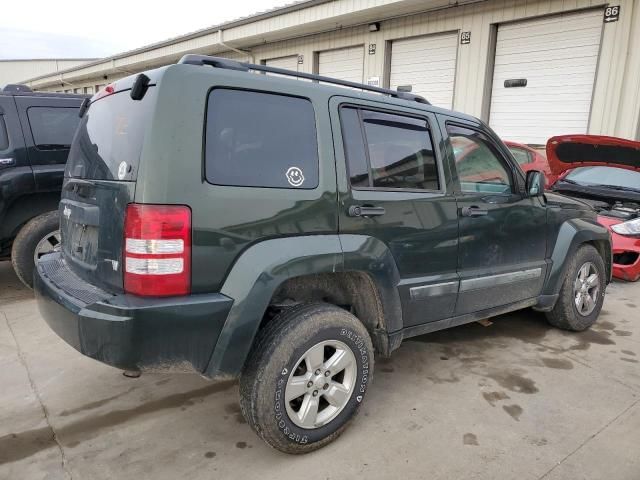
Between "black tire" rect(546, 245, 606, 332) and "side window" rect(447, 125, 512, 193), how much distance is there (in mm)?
1107

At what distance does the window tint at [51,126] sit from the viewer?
475 cm

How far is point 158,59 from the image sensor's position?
757 inches

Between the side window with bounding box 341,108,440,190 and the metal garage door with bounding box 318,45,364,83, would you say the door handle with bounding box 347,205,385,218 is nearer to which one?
the side window with bounding box 341,108,440,190

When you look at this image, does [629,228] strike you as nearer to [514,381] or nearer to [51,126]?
[514,381]

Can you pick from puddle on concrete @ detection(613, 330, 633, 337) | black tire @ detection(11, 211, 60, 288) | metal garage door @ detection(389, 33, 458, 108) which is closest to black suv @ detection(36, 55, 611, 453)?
puddle on concrete @ detection(613, 330, 633, 337)

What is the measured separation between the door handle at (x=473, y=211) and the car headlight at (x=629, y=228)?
337 centimetres

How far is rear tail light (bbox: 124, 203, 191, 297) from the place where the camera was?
6.36 ft

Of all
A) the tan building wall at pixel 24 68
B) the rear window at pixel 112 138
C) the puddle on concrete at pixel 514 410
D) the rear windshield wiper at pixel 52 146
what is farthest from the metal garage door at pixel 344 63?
the tan building wall at pixel 24 68

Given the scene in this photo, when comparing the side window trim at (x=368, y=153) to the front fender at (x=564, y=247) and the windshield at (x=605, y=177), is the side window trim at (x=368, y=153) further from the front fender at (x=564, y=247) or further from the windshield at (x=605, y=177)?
the windshield at (x=605, y=177)

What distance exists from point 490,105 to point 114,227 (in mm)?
10150

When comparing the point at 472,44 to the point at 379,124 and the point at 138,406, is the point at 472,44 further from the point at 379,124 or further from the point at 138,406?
the point at 138,406

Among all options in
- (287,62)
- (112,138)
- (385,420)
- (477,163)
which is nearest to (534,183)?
(477,163)

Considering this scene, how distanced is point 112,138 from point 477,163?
235 centimetres

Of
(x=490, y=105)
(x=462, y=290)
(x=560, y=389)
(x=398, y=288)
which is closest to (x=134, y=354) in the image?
(x=398, y=288)
